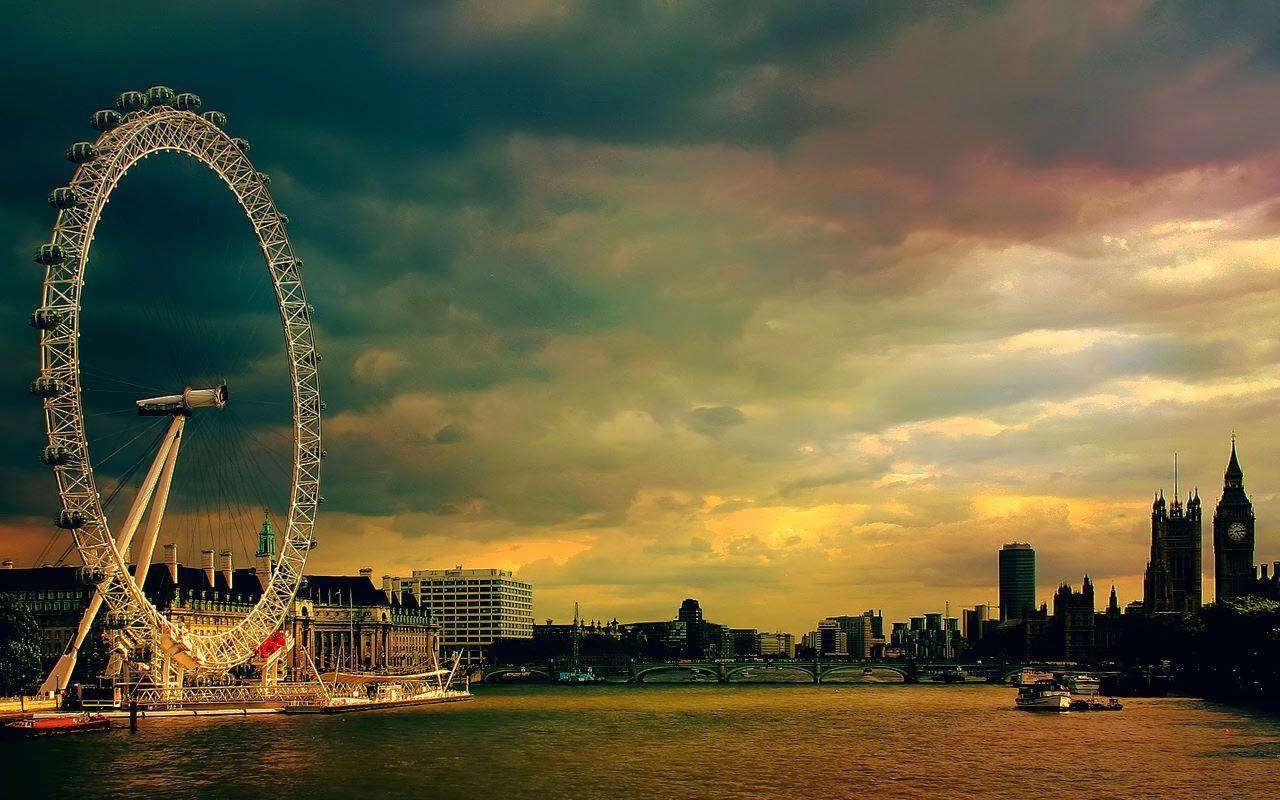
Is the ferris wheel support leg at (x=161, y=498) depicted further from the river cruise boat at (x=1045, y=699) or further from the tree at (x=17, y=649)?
the river cruise boat at (x=1045, y=699)

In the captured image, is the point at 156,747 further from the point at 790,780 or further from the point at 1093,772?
the point at 1093,772

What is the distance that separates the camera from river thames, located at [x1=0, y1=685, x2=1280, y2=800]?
7469 cm

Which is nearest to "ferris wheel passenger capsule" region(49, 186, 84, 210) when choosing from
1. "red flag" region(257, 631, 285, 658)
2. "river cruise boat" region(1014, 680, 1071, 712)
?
"red flag" region(257, 631, 285, 658)

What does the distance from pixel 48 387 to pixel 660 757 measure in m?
53.2

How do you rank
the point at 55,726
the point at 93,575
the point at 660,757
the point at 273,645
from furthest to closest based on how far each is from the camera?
the point at 273,645
the point at 93,575
the point at 55,726
the point at 660,757

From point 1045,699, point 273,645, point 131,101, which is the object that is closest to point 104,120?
point 131,101

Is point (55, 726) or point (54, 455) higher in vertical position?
point (54, 455)

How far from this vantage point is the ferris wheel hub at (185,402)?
4656 inches

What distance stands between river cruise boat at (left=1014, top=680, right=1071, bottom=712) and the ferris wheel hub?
318 feet

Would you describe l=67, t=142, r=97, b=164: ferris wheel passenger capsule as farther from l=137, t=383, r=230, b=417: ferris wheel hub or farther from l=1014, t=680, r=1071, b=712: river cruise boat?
l=1014, t=680, r=1071, b=712: river cruise boat

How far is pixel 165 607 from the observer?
7141 inches

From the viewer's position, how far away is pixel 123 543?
385ft

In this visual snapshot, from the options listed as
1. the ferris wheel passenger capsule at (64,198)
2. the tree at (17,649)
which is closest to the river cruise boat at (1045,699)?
the tree at (17,649)

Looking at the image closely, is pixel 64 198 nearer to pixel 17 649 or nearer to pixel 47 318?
pixel 47 318
